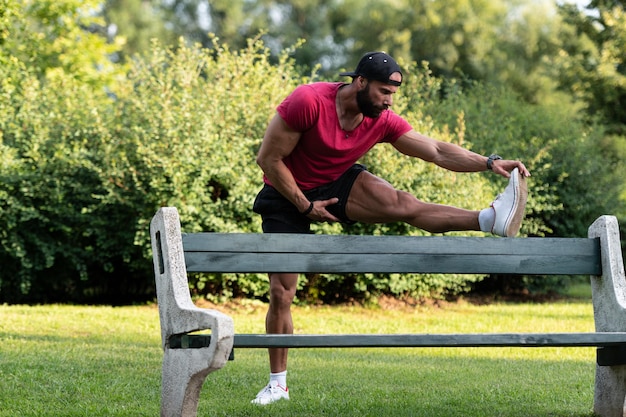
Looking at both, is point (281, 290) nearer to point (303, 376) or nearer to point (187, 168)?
point (303, 376)

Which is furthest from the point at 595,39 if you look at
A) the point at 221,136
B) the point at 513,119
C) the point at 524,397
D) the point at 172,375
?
the point at 172,375

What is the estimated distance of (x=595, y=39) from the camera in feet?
74.5

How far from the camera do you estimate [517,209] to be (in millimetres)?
4613

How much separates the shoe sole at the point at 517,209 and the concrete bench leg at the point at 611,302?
0.40 m

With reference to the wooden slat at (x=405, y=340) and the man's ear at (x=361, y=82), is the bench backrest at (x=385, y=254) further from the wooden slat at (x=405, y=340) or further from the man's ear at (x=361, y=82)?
the man's ear at (x=361, y=82)

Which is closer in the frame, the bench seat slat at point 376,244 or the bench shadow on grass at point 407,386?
the bench seat slat at point 376,244

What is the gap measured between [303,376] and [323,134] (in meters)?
2.43

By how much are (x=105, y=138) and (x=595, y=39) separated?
14.8m

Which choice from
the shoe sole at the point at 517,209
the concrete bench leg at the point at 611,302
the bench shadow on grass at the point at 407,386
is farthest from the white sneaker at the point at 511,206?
the bench shadow on grass at the point at 407,386

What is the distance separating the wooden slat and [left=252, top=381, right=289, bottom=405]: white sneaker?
1269 mm

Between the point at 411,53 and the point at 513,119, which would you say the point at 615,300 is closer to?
the point at 513,119

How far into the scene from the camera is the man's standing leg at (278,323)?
204 inches

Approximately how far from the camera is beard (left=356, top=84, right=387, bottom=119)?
474cm

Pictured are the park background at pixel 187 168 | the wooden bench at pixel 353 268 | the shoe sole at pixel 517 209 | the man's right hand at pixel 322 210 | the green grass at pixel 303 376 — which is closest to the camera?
the wooden bench at pixel 353 268
